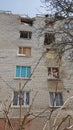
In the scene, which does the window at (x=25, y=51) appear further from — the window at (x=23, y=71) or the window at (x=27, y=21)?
the window at (x=27, y=21)

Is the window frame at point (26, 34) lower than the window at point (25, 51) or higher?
higher

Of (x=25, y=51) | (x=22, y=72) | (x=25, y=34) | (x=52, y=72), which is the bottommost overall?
(x=52, y=72)

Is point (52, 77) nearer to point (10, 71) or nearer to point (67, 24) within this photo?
point (10, 71)

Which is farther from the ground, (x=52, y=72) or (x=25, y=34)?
(x=25, y=34)

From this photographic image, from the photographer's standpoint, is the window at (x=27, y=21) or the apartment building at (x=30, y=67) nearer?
the apartment building at (x=30, y=67)

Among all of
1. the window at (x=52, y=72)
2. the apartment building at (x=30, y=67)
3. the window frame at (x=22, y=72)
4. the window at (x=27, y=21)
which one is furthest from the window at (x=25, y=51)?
the window at (x=27, y=21)

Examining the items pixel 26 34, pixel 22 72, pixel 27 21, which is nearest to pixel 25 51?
pixel 26 34

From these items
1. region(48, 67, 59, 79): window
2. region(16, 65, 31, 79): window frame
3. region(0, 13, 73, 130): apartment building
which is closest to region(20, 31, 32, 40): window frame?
region(0, 13, 73, 130): apartment building

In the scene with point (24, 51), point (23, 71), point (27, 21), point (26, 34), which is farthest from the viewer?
point (27, 21)

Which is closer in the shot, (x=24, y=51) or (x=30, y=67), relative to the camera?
(x=30, y=67)

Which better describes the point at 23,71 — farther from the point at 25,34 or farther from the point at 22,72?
the point at 25,34

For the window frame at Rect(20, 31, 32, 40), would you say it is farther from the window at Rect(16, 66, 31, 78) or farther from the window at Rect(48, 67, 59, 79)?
the window at Rect(48, 67, 59, 79)

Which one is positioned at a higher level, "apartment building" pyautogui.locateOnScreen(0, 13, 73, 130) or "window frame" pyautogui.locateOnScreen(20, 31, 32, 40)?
"window frame" pyautogui.locateOnScreen(20, 31, 32, 40)

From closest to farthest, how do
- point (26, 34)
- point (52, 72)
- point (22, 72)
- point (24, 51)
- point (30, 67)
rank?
point (22, 72), point (30, 67), point (52, 72), point (24, 51), point (26, 34)
